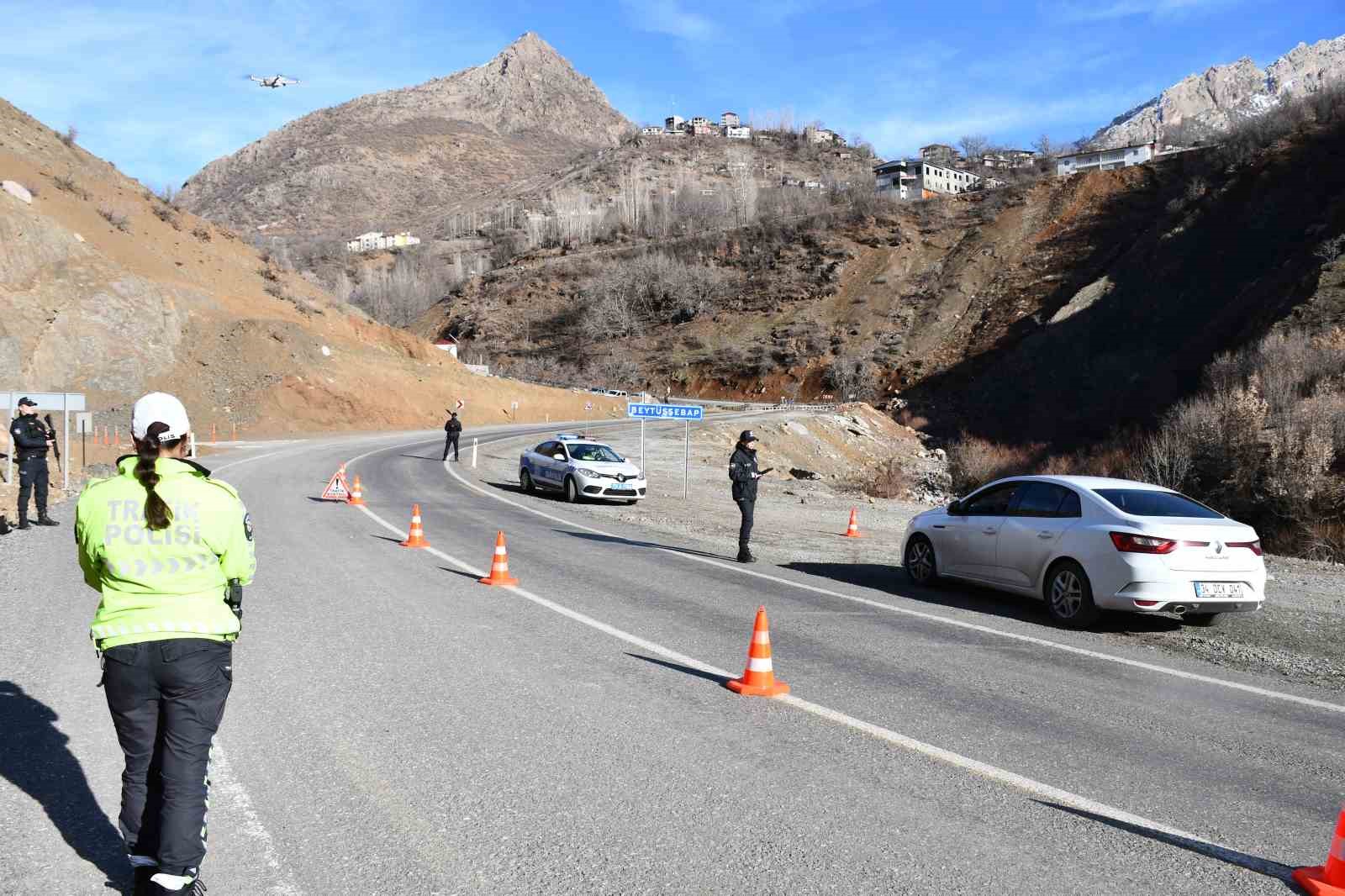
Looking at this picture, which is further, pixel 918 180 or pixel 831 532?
pixel 918 180

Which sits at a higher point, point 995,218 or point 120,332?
point 995,218

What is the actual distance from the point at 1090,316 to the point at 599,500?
5525 cm

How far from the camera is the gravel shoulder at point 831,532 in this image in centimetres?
938

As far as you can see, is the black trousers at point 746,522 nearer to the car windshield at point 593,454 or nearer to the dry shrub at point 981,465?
the car windshield at point 593,454

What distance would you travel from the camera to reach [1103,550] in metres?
9.70

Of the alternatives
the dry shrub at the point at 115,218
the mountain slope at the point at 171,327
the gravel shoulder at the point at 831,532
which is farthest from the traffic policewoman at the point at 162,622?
the dry shrub at the point at 115,218

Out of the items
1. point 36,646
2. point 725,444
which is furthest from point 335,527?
point 725,444

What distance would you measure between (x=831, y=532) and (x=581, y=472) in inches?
252

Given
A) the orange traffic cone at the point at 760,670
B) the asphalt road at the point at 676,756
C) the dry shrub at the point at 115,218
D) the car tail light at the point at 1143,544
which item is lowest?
the asphalt road at the point at 676,756

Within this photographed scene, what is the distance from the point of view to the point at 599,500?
23.9m

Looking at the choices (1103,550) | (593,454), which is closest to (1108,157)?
(593,454)

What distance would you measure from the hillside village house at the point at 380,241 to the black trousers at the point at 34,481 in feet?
514

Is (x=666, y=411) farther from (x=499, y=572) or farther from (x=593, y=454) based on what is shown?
(x=499, y=572)

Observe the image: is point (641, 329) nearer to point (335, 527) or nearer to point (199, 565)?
point (335, 527)
